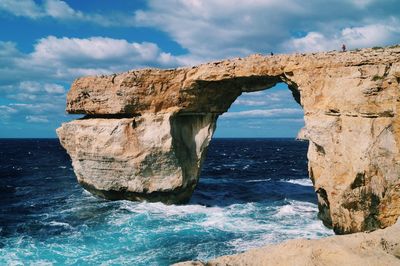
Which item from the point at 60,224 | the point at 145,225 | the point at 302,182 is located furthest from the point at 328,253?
the point at 302,182

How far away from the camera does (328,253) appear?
5953mm

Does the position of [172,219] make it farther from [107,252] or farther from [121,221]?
[107,252]

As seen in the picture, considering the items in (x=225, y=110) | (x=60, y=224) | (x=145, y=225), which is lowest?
(x=145, y=225)

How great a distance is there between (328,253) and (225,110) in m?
21.7

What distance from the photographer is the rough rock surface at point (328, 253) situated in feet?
18.9

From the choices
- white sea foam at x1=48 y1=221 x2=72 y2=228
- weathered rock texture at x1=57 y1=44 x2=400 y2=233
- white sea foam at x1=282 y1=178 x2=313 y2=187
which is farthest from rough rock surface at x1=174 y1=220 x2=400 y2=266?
white sea foam at x1=282 y1=178 x2=313 y2=187

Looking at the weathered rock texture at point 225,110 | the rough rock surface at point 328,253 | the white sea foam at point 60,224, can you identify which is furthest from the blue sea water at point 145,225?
the rough rock surface at point 328,253

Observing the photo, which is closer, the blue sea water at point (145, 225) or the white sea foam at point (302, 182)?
the blue sea water at point (145, 225)

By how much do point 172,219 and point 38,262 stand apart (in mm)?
8254

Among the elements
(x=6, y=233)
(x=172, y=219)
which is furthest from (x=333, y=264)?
(x=6, y=233)

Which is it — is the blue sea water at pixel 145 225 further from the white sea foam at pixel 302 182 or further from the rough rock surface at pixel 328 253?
the rough rock surface at pixel 328 253

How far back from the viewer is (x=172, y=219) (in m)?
22.1

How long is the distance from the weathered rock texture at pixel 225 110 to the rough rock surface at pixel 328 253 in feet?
37.1

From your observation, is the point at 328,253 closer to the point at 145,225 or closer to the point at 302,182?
the point at 145,225
